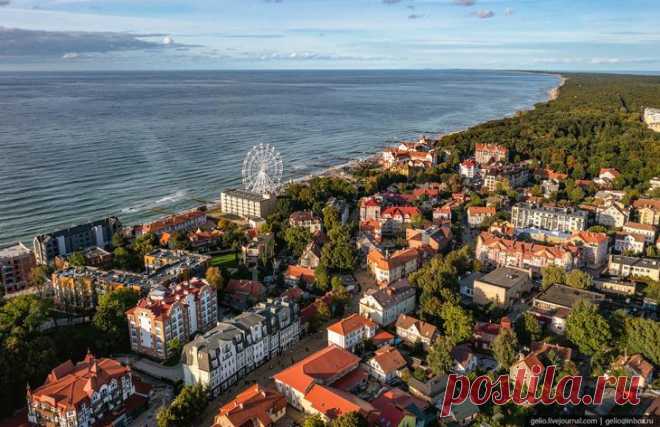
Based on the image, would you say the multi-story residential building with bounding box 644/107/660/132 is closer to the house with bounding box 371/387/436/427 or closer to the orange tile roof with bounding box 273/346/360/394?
the orange tile roof with bounding box 273/346/360/394

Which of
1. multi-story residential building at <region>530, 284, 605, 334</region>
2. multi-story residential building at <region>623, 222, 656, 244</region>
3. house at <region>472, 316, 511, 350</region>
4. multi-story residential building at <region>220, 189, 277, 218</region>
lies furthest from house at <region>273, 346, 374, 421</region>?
multi-story residential building at <region>623, 222, 656, 244</region>

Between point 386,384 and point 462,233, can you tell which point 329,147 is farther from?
point 386,384

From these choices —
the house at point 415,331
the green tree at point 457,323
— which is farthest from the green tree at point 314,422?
the green tree at point 457,323

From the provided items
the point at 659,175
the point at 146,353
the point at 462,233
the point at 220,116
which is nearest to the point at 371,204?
the point at 462,233

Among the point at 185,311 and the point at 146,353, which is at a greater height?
the point at 185,311

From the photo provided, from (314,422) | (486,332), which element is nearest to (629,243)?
(486,332)

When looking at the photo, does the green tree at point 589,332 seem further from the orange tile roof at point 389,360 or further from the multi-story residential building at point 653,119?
the multi-story residential building at point 653,119
